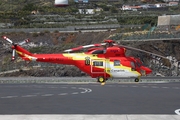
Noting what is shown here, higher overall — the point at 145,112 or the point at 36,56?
the point at 36,56

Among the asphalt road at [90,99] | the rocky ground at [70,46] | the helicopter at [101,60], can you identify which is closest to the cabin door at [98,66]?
the helicopter at [101,60]

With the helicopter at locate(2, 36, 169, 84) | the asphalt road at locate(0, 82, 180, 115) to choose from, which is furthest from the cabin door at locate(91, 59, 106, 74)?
the asphalt road at locate(0, 82, 180, 115)

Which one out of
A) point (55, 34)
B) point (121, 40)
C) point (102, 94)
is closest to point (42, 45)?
point (55, 34)

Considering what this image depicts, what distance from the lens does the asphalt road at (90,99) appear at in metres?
25.5

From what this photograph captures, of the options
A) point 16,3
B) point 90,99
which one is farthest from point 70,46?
point 16,3

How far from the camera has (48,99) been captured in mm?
31000

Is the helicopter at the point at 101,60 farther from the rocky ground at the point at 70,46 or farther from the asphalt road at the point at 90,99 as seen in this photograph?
the rocky ground at the point at 70,46

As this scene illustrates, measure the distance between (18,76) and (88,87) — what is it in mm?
15301

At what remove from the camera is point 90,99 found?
1229 inches

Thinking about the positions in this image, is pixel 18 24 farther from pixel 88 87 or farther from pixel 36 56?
pixel 36 56

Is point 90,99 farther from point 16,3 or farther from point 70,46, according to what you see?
point 16,3

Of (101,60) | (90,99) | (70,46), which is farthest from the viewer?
(70,46)

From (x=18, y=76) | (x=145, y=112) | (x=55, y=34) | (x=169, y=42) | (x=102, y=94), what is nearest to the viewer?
(x=145, y=112)

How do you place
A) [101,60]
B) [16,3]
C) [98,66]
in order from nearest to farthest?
[101,60] → [98,66] → [16,3]
